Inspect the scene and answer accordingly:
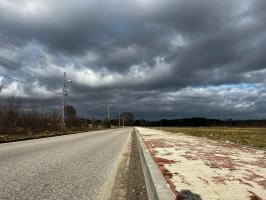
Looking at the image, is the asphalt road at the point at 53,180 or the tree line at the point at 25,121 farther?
the tree line at the point at 25,121

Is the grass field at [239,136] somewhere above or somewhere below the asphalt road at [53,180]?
above

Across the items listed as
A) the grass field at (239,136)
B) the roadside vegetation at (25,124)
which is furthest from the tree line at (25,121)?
the grass field at (239,136)

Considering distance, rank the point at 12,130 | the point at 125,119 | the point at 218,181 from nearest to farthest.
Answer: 1. the point at 218,181
2. the point at 12,130
3. the point at 125,119

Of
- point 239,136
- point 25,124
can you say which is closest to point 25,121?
point 25,124

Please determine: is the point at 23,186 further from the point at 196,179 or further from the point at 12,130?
the point at 12,130

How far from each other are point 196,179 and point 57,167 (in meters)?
4.57

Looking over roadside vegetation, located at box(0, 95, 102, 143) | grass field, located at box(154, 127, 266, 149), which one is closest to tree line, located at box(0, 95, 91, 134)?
roadside vegetation, located at box(0, 95, 102, 143)

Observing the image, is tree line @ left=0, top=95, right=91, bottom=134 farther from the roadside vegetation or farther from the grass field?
the grass field

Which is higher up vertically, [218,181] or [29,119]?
[29,119]

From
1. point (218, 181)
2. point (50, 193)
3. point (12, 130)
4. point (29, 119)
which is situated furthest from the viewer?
point (29, 119)

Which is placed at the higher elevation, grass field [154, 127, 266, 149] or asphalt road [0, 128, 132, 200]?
grass field [154, 127, 266, 149]

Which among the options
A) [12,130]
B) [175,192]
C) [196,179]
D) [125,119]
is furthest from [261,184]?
[125,119]

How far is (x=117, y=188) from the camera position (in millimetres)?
7723

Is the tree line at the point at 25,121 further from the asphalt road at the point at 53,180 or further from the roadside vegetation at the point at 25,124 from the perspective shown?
the asphalt road at the point at 53,180
